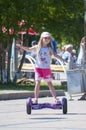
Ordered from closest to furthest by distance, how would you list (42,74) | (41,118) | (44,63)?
(41,118), (42,74), (44,63)

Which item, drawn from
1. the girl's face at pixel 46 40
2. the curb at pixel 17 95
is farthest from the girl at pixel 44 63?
the curb at pixel 17 95

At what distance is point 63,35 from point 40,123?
38.5 ft

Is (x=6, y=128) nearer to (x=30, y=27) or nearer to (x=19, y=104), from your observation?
(x=19, y=104)

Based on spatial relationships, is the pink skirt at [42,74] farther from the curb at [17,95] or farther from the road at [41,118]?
the curb at [17,95]

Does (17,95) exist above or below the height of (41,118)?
below

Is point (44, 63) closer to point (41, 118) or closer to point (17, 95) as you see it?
point (41, 118)

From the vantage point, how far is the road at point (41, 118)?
10797mm

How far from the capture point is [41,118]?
12109 millimetres

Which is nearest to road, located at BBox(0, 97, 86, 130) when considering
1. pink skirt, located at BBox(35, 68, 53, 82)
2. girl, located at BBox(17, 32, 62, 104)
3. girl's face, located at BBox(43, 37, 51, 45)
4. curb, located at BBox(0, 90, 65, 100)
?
girl, located at BBox(17, 32, 62, 104)

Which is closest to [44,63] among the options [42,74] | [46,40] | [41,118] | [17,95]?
[42,74]

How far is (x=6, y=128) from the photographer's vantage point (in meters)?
10.6

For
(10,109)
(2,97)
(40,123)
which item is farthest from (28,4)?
(40,123)

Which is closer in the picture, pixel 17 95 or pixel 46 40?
pixel 46 40

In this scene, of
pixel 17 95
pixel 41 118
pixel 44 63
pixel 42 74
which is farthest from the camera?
pixel 17 95
